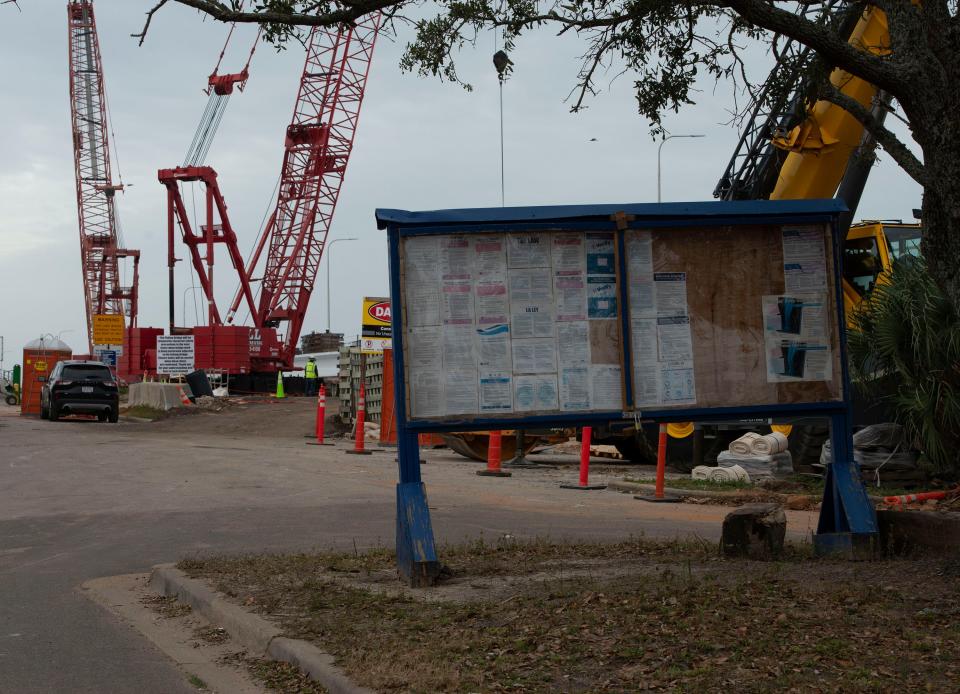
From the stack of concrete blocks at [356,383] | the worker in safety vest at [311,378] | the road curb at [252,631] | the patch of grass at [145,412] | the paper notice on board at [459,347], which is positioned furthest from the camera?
the worker in safety vest at [311,378]

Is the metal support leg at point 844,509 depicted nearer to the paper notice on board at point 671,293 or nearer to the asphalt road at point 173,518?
the paper notice on board at point 671,293

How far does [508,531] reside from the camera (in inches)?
457

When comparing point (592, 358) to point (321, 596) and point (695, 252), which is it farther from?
point (321, 596)

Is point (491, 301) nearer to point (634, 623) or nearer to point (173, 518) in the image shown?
point (634, 623)

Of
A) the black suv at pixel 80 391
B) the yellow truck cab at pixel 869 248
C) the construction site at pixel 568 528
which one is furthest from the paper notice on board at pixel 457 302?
the black suv at pixel 80 391

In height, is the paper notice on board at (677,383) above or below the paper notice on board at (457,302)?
below

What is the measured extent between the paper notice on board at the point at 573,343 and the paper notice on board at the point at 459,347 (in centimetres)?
60

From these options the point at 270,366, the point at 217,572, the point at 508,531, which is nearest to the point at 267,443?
the point at 508,531

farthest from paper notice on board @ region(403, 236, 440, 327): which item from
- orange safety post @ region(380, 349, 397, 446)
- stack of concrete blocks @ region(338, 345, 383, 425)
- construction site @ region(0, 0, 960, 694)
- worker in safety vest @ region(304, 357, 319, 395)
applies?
worker in safety vest @ region(304, 357, 319, 395)

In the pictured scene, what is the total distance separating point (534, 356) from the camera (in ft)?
26.0

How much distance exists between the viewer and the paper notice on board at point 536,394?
788cm

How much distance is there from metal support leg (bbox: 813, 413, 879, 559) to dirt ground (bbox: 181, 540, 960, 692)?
240 millimetres

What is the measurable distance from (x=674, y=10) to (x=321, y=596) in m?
5.57

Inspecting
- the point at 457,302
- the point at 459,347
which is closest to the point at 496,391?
the point at 459,347
